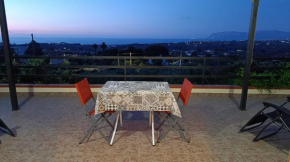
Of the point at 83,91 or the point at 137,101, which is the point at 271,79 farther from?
the point at 83,91

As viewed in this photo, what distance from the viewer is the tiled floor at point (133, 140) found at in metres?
2.40

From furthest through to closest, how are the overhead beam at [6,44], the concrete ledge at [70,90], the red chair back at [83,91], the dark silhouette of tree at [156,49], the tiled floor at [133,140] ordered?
the dark silhouette of tree at [156,49] < the concrete ledge at [70,90] < the overhead beam at [6,44] < the red chair back at [83,91] < the tiled floor at [133,140]

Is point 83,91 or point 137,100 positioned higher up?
point 83,91

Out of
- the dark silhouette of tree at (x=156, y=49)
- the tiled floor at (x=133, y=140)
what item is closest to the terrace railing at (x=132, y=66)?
the dark silhouette of tree at (x=156, y=49)

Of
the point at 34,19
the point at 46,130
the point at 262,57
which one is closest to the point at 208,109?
the point at 262,57

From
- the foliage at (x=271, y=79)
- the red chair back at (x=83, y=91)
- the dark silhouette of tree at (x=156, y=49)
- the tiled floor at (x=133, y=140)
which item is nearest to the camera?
the tiled floor at (x=133, y=140)

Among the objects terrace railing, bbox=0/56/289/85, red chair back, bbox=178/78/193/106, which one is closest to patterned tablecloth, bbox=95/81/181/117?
red chair back, bbox=178/78/193/106

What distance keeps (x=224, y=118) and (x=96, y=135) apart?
2.31 meters

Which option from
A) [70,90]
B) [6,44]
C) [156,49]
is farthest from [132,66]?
[6,44]

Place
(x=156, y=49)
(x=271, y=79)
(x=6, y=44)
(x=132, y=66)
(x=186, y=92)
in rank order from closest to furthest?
(x=186, y=92)
(x=6, y=44)
(x=271, y=79)
(x=132, y=66)
(x=156, y=49)

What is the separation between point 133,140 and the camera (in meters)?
2.78

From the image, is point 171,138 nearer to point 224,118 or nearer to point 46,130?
point 224,118

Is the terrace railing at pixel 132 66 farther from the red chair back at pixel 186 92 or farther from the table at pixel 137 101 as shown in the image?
the table at pixel 137 101

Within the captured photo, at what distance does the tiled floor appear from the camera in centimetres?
240
